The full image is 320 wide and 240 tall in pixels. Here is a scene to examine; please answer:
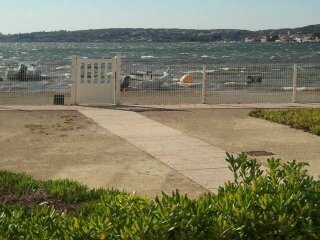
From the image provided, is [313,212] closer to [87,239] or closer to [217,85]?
[87,239]

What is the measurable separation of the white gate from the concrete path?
2099 mm

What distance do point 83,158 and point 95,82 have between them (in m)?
8.57

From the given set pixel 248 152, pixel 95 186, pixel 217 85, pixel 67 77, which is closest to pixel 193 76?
pixel 217 85

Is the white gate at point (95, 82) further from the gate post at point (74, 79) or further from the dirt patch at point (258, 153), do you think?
the dirt patch at point (258, 153)

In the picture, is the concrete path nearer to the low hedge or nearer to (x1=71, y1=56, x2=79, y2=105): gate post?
(x1=71, y1=56, x2=79, y2=105): gate post

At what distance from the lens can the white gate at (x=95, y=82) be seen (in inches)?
694

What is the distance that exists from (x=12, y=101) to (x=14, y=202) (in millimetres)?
13029

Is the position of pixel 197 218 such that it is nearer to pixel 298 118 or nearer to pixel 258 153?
pixel 258 153

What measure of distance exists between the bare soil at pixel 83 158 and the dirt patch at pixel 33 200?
1108 mm

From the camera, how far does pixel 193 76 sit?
26.1 m

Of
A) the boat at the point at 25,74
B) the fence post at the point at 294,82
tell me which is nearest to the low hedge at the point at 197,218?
the fence post at the point at 294,82

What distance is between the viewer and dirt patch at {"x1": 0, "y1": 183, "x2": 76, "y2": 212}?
605 cm

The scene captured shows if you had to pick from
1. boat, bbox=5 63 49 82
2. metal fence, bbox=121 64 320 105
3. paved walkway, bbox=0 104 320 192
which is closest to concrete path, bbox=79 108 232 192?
paved walkway, bbox=0 104 320 192

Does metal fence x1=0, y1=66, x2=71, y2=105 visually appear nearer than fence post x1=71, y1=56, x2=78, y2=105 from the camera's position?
No
